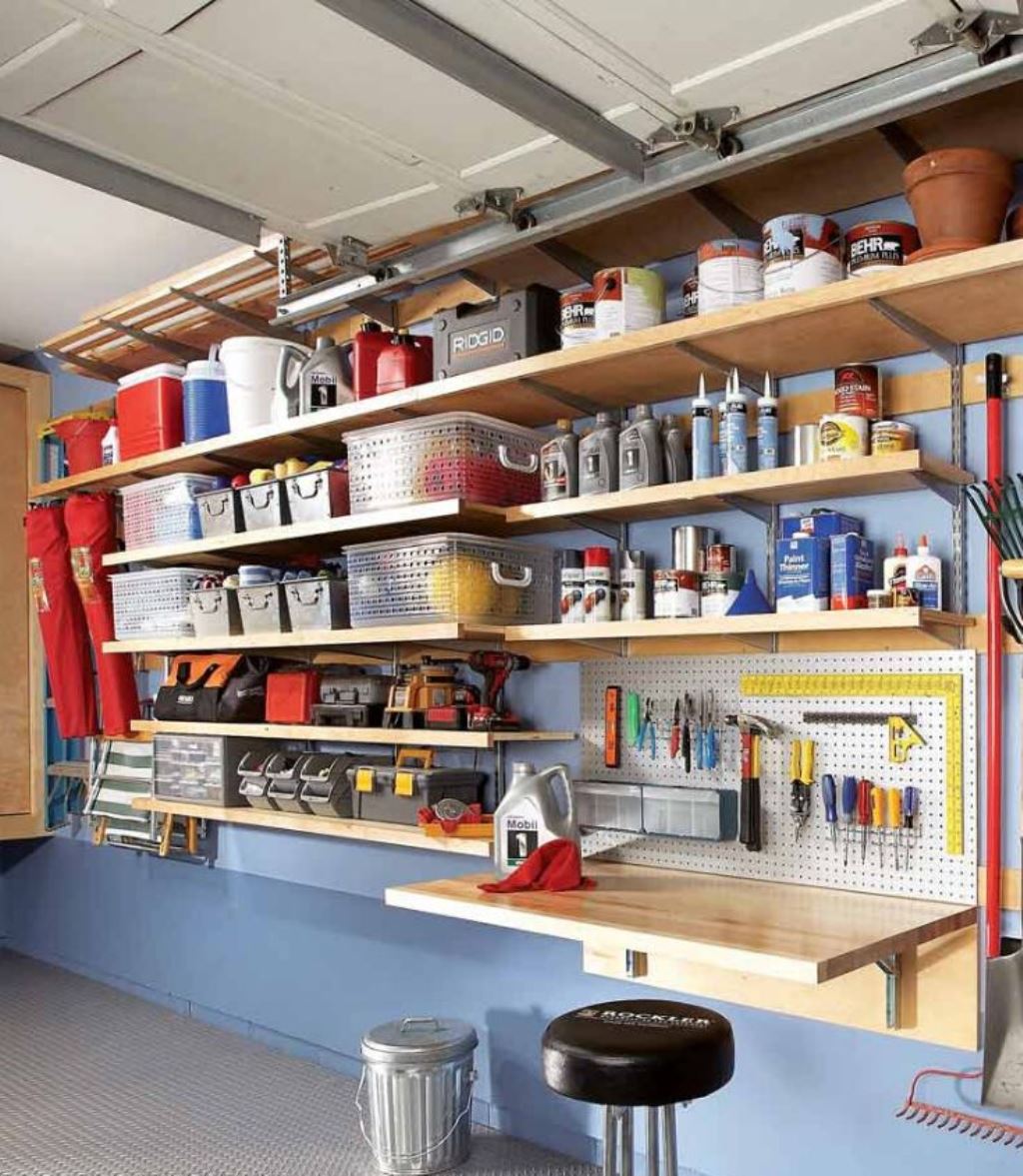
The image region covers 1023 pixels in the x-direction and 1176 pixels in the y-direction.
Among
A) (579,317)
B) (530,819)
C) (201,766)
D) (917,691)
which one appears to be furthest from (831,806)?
(201,766)

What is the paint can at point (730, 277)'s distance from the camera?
8.22 ft

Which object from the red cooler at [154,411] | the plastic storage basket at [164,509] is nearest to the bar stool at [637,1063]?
the plastic storage basket at [164,509]

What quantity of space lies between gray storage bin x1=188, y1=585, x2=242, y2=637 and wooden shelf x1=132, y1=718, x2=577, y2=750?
0.94 ft

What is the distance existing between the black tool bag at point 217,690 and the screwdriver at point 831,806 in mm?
1792

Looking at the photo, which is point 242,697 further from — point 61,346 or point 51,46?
point 51,46

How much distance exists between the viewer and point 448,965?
3475 mm

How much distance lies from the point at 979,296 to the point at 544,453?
1104 millimetres

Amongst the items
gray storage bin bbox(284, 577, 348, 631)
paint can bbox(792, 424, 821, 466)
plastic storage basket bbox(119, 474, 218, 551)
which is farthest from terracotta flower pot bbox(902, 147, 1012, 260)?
plastic storage basket bbox(119, 474, 218, 551)

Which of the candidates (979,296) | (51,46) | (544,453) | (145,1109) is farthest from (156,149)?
(145,1109)

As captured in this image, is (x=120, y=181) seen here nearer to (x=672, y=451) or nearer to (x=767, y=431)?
(x=672, y=451)

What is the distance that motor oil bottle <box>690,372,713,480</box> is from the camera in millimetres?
2613

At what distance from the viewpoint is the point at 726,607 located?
2623 mm

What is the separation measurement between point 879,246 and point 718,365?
423mm

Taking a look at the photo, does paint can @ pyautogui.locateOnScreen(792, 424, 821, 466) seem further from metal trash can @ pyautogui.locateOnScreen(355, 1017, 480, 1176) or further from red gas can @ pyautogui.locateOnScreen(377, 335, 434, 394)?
metal trash can @ pyautogui.locateOnScreen(355, 1017, 480, 1176)
